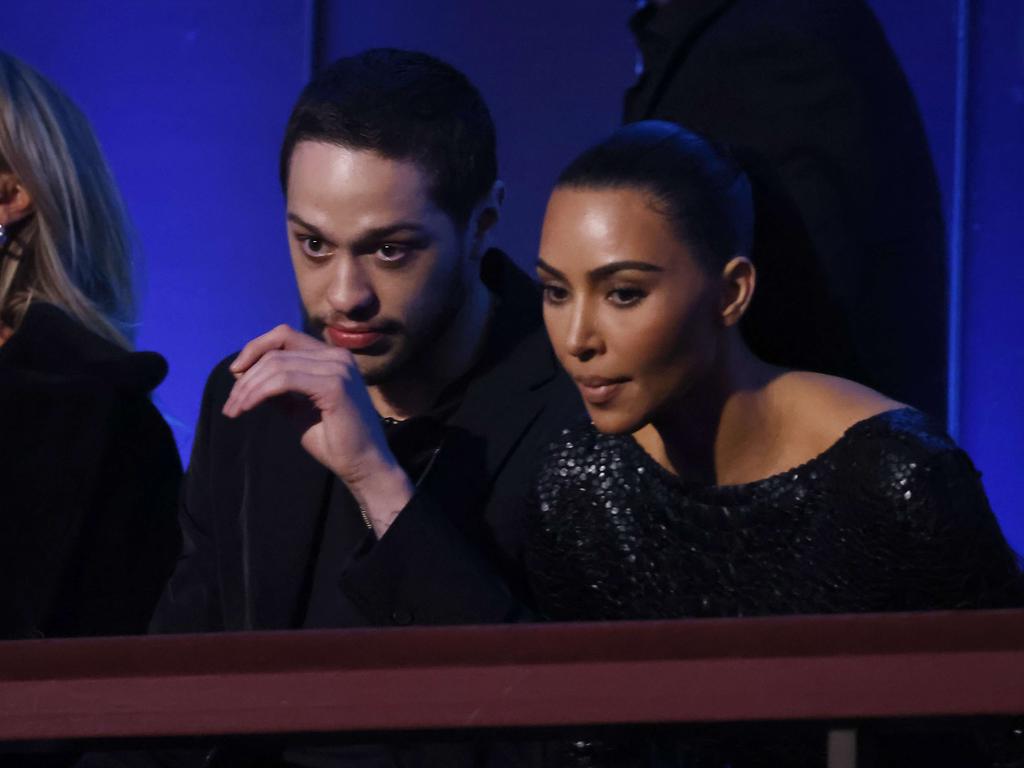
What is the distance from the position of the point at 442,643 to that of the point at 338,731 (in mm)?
72

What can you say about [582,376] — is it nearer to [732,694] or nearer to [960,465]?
[960,465]

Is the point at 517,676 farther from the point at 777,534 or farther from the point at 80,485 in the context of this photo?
the point at 80,485

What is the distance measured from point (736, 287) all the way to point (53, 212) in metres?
1.06

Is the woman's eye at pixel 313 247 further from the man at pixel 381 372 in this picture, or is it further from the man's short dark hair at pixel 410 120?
the man's short dark hair at pixel 410 120

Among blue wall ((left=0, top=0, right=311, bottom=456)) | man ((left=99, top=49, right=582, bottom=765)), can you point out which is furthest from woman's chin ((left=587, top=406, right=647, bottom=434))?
blue wall ((left=0, top=0, right=311, bottom=456))

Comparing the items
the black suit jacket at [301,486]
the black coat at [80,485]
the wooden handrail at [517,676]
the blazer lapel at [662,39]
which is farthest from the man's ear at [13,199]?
the wooden handrail at [517,676]

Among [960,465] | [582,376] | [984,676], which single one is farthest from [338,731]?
[960,465]

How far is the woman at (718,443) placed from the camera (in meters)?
1.31

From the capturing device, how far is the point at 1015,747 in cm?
117

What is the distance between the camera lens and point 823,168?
5.08 feet

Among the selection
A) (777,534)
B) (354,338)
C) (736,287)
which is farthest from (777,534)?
(354,338)

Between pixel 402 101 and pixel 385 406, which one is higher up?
pixel 402 101

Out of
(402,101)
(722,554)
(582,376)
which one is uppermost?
(402,101)

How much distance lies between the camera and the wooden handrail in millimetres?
807
